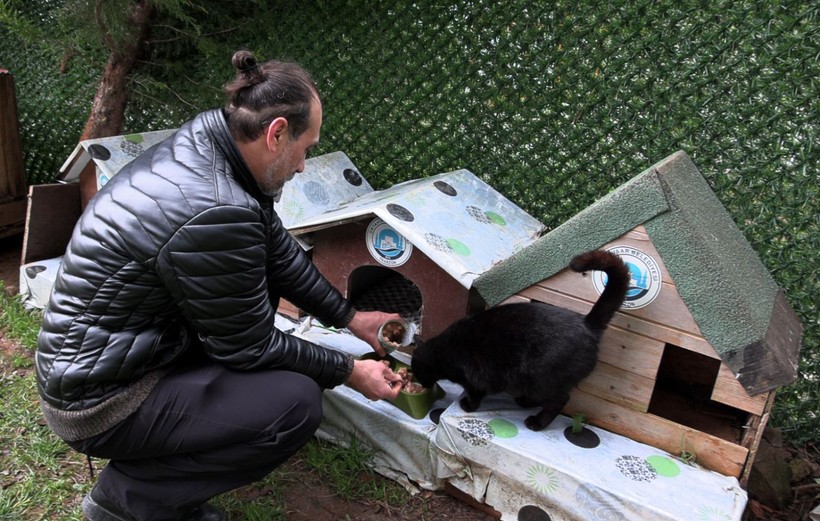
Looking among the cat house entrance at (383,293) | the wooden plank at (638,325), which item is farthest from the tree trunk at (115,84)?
the wooden plank at (638,325)

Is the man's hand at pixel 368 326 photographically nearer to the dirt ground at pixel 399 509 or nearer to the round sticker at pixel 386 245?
the round sticker at pixel 386 245

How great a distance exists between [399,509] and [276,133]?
1540 mm

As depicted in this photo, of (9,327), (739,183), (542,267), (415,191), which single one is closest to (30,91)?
(9,327)

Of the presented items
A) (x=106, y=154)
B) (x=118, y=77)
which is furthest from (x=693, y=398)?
(x=118, y=77)

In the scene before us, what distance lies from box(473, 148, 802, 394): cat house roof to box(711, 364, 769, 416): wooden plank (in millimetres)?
46

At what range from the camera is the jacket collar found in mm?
1791

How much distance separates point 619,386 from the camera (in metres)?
2.28

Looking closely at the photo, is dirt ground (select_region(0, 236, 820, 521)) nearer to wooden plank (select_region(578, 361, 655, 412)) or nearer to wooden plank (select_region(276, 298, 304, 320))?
wooden plank (select_region(578, 361, 655, 412))

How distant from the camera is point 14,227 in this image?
4.37 meters

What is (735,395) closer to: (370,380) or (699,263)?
(699,263)

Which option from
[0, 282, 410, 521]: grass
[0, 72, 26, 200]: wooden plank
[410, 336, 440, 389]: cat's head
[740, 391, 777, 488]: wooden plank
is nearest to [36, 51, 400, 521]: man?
[0, 282, 410, 521]: grass

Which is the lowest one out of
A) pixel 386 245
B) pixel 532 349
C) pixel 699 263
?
pixel 532 349

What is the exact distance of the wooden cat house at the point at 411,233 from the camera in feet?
8.63

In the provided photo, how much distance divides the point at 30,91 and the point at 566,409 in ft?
16.3
